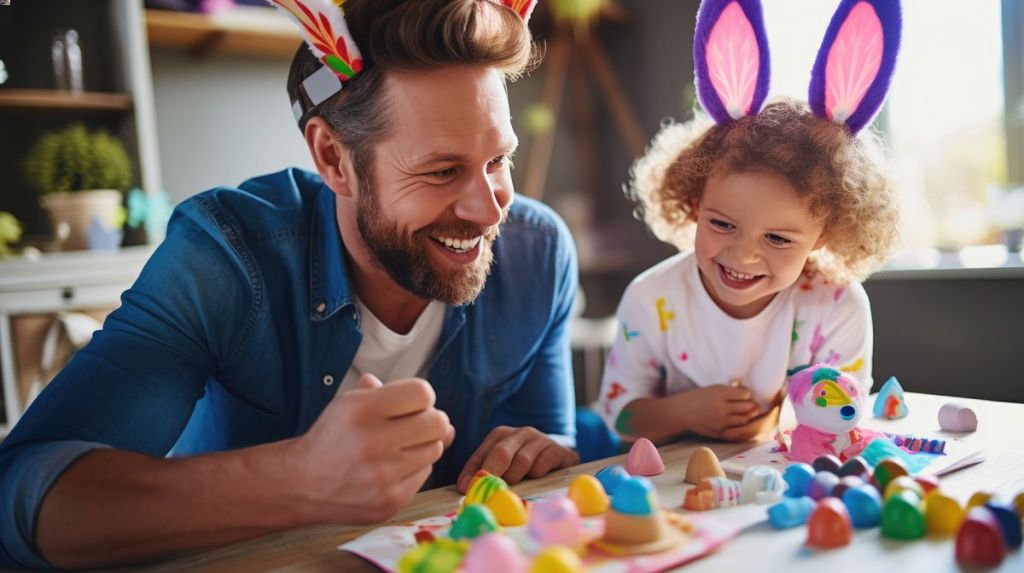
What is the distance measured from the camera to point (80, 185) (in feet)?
7.97

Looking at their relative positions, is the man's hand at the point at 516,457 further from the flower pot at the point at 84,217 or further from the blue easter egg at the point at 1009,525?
the flower pot at the point at 84,217

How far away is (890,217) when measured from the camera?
131 centimetres

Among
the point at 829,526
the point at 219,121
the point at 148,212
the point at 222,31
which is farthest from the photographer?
the point at 219,121

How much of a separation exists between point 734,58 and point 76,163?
79.6 inches

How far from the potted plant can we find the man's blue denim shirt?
1262 millimetres

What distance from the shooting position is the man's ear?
4.13ft

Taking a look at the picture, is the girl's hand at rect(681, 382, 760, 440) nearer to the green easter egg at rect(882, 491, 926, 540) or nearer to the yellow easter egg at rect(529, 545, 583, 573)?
the green easter egg at rect(882, 491, 926, 540)

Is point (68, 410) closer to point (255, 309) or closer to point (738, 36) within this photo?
point (255, 309)

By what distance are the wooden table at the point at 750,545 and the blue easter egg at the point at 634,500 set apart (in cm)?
6

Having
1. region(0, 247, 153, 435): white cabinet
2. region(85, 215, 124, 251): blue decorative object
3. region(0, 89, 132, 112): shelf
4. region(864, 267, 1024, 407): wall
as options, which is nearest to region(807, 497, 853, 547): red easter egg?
region(864, 267, 1024, 407): wall

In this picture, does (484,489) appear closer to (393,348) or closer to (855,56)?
(393,348)

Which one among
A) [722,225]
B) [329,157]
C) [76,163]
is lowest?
[722,225]

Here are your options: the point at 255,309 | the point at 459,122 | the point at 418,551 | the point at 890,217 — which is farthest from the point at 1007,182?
the point at 418,551

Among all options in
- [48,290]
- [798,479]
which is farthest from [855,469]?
[48,290]
